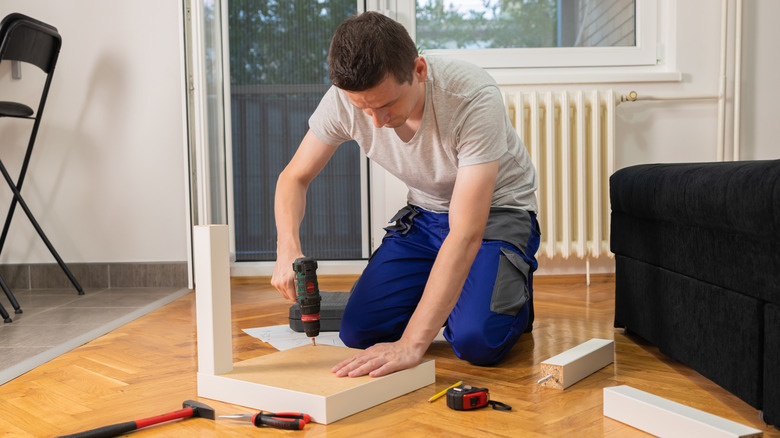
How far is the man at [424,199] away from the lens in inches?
54.0

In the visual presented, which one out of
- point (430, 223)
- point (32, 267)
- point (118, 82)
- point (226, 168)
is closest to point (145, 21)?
point (118, 82)

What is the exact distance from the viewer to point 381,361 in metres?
1.39

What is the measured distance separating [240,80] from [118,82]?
57 cm

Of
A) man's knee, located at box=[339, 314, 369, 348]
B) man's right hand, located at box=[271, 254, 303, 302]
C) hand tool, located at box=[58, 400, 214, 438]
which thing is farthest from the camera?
man's knee, located at box=[339, 314, 369, 348]

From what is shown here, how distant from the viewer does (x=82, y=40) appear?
315 centimetres

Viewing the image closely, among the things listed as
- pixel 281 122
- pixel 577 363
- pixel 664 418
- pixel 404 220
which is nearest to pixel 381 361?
pixel 577 363

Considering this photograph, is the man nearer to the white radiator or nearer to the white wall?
the white radiator

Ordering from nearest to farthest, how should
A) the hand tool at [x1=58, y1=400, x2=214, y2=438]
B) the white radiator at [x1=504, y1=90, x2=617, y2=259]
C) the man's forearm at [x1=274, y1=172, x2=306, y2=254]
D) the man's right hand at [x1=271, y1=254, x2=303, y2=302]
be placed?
1. the hand tool at [x1=58, y1=400, x2=214, y2=438]
2. the man's right hand at [x1=271, y1=254, x2=303, y2=302]
3. the man's forearm at [x1=274, y1=172, x2=306, y2=254]
4. the white radiator at [x1=504, y1=90, x2=617, y2=259]

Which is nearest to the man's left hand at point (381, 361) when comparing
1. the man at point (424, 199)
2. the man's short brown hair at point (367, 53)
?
the man at point (424, 199)

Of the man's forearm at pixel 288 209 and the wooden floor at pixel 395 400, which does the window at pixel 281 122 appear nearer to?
the wooden floor at pixel 395 400

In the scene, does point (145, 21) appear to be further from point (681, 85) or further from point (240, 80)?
point (681, 85)

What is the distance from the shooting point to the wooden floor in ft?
4.01

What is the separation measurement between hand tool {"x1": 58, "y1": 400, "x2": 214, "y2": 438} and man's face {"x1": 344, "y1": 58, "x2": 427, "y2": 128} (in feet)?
2.24

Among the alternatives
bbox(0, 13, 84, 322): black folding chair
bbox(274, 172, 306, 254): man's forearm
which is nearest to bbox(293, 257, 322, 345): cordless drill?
bbox(274, 172, 306, 254): man's forearm
